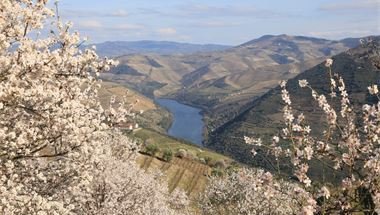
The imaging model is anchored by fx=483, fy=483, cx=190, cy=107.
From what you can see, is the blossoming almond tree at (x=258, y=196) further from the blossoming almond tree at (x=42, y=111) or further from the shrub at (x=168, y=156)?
the shrub at (x=168, y=156)

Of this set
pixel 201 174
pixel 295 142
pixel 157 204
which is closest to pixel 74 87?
pixel 295 142

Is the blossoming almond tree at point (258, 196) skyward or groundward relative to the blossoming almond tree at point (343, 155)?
groundward

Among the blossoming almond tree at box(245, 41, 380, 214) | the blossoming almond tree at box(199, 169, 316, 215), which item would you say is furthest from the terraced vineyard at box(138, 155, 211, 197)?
the blossoming almond tree at box(245, 41, 380, 214)

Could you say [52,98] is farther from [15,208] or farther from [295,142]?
[295,142]

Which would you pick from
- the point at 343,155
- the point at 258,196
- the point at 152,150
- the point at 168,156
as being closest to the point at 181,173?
the point at 168,156

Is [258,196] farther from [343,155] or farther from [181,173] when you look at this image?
[181,173]

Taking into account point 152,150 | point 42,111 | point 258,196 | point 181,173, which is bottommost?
point 181,173

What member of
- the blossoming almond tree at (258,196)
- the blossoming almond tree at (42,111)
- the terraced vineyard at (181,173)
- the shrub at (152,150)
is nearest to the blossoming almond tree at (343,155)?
the blossoming almond tree at (258,196)

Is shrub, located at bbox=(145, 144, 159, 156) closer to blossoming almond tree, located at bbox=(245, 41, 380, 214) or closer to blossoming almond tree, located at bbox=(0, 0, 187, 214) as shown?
blossoming almond tree, located at bbox=(0, 0, 187, 214)

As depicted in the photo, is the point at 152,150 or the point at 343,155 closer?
the point at 343,155
